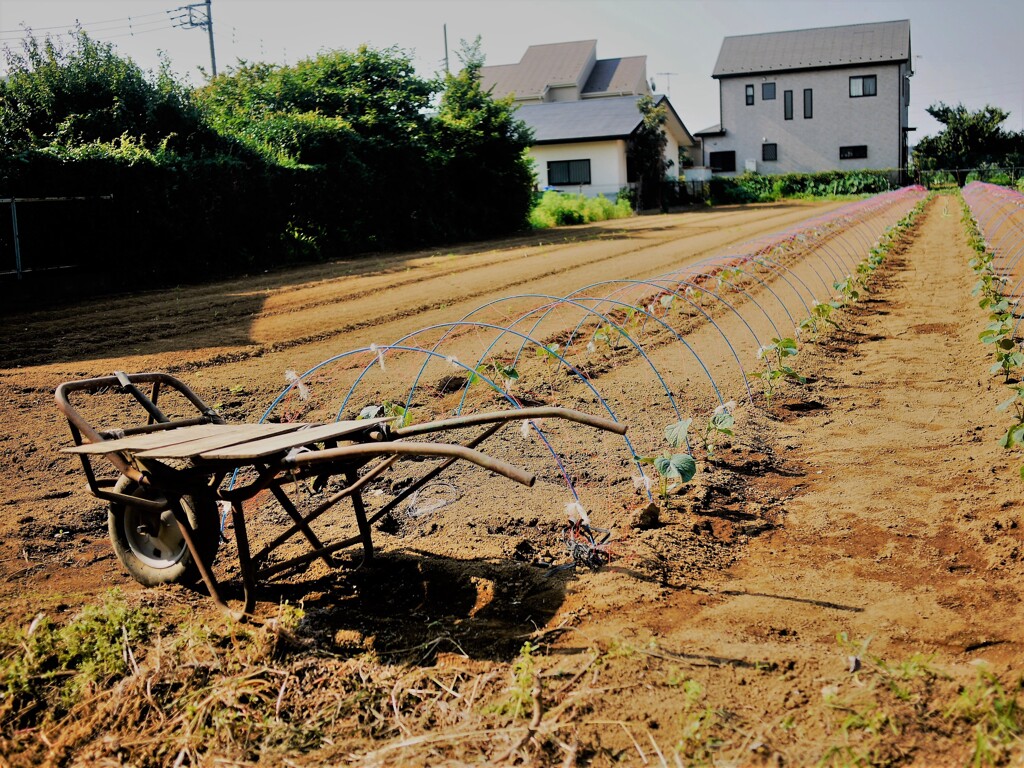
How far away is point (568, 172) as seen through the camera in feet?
130

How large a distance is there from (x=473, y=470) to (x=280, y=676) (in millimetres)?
2522

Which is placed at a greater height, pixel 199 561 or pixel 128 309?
pixel 128 309

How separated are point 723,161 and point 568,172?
16.3 metres

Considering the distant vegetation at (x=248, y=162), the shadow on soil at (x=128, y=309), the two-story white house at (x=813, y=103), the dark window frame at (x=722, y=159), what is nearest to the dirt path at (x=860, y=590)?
the shadow on soil at (x=128, y=309)

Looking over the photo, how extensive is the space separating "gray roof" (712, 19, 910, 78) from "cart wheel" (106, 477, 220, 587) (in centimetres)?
5342

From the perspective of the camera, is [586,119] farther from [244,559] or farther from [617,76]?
[244,559]

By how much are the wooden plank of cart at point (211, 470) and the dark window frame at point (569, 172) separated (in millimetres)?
36524

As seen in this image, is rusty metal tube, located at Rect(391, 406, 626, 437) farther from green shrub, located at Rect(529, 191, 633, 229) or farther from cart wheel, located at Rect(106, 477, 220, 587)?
green shrub, located at Rect(529, 191, 633, 229)

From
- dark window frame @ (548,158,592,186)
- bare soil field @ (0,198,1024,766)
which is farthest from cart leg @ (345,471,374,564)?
dark window frame @ (548,158,592,186)

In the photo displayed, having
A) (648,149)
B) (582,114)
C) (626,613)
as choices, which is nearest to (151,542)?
(626,613)

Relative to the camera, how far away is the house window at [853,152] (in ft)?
162

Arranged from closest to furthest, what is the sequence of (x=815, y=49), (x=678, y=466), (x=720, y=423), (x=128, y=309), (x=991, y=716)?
(x=991, y=716) < (x=678, y=466) < (x=720, y=423) < (x=128, y=309) < (x=815, y=49)

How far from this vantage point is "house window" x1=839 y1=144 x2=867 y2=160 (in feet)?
162

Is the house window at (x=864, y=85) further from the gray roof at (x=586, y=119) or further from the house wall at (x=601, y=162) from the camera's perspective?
the house wall at (x=601, y=162)
